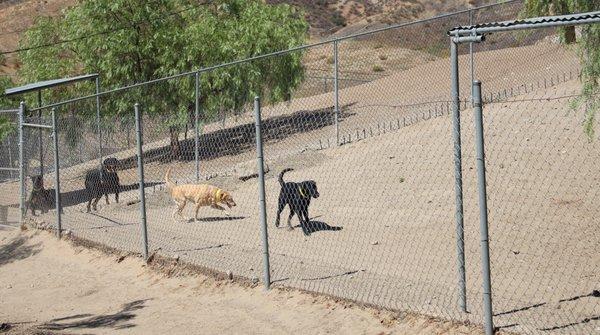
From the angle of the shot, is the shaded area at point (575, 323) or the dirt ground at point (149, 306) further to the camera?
the dirt ground at point (149, 306)

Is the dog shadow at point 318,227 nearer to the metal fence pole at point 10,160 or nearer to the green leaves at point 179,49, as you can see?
the metal fence pole at point 10,160

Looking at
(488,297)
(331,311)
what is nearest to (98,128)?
(331,311)

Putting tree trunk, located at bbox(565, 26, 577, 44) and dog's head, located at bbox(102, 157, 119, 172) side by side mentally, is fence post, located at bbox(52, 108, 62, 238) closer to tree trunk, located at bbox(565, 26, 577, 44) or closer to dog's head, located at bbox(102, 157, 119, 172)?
dog's head, located at bbox(102, 157, 119, 172)

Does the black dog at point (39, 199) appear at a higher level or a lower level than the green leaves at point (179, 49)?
lower

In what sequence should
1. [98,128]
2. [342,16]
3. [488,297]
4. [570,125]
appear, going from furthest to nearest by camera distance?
[342,16]
[98,128]
[570,125]
[488,297]

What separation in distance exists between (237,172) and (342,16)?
43439 millimetres

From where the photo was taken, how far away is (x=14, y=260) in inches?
551

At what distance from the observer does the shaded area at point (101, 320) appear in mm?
9750

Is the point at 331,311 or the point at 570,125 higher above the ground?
the point at 570,125

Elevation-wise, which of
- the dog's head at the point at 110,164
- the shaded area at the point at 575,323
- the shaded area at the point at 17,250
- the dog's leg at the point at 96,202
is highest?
the dog's head at the point at 110,164

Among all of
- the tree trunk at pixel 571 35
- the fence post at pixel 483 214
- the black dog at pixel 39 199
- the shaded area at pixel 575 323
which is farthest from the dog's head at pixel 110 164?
the shaded area at pixel 575 323

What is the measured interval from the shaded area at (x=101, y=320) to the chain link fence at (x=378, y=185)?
993 mm

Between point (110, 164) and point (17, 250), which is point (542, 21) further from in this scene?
point (110, 164)

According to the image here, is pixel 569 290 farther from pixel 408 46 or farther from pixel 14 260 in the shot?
pixel 408 46
